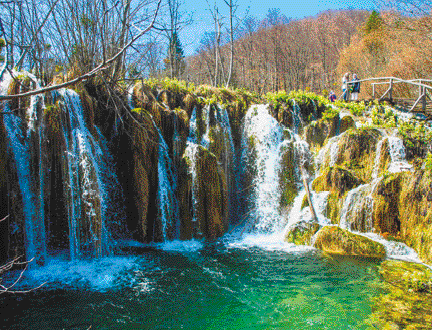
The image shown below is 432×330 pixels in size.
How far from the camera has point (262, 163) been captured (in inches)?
416

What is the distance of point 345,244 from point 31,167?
7.07m

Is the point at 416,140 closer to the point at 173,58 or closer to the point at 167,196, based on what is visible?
the point at 167,196

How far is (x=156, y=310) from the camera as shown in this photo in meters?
4.88

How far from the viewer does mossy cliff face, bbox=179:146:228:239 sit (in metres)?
8.69

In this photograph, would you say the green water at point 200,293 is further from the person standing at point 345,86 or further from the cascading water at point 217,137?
the person standing at point 345,86

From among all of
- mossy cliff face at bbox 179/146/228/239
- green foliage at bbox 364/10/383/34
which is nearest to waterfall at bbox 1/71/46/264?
mossy cliff face at bbox 179/146/228/239

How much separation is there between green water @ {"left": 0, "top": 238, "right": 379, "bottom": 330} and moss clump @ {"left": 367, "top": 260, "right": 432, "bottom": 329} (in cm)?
20

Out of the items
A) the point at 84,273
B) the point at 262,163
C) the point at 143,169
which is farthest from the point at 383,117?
the point at 84,273

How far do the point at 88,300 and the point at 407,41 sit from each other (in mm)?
18199

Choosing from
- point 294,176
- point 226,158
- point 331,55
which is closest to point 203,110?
point 226,158

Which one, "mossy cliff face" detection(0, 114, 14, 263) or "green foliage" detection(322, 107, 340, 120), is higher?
"green foliage" detection(322, 107, 340, 120)

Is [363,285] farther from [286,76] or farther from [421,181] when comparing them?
[286,76]

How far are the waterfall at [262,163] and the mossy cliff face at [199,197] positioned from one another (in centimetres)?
170

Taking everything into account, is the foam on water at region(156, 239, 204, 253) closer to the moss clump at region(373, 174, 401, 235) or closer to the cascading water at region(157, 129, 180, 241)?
the cascading water at region(157, 129, 180, 241)
